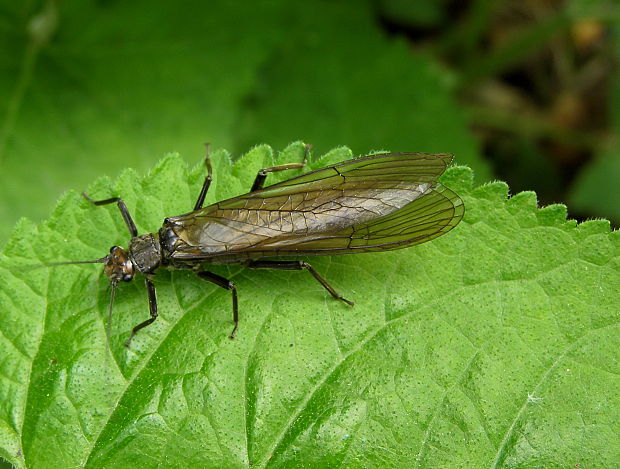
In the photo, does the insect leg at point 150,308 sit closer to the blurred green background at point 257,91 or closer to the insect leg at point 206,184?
the insect leg at point 206,184

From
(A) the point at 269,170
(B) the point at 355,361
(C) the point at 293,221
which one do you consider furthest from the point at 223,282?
(B) the point at 355,361

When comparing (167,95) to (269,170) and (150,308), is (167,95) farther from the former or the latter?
(150,308)

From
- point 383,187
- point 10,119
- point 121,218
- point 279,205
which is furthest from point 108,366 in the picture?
point 10,119

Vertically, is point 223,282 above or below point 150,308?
above

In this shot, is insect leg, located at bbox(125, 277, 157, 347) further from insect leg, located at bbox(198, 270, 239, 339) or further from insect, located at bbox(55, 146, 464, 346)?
insect leg, located at bbox(198, 270, 239, 339)

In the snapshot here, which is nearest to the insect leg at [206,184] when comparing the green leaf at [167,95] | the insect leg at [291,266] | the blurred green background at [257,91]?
the insect leg at [291,266]

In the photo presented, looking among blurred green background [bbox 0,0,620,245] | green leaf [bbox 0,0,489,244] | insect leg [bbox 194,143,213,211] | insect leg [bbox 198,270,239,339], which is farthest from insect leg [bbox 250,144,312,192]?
green leaf [bbox 0,0,489,244]

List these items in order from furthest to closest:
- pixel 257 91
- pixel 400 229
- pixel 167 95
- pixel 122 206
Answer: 1. pixel 257 91
2. pixel 167 95
3. pixel 122 206
4. pixel 400 229
